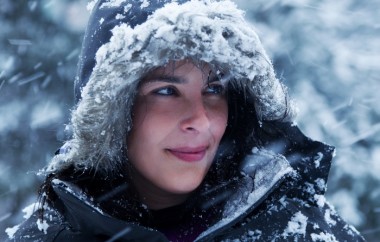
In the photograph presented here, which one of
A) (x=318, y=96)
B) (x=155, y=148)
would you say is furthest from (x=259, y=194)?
(x=318, y=96)

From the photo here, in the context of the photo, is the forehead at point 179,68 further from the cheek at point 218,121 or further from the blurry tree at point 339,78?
the blurry tree at point 339,78

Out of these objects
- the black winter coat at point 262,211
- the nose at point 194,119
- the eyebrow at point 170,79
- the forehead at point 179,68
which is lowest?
the black winter coat at point 262,211

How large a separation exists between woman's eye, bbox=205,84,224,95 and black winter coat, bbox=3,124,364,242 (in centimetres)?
36

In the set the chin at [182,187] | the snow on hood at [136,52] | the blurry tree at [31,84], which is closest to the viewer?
the snow on hood at [136,52]

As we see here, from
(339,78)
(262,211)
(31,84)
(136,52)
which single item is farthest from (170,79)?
(339,78)

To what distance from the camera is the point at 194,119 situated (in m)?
1.81

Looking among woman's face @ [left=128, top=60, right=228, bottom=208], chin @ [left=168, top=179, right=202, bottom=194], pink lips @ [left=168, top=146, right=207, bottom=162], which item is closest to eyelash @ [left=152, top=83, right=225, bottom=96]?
woman's face @ [left=128, top=60, right=228, bottom=208]

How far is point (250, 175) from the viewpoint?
2.12 m

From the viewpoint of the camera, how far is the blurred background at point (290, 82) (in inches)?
235

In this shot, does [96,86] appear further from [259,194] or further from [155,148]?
[259,194]

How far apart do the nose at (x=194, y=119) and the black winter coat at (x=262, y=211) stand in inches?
13.1

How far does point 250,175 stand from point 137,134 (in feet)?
1.76

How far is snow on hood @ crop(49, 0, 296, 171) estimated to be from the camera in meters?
1.72

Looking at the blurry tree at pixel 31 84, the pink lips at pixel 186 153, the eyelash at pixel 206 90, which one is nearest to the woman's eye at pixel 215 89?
the eyelash at pixel 206 90
